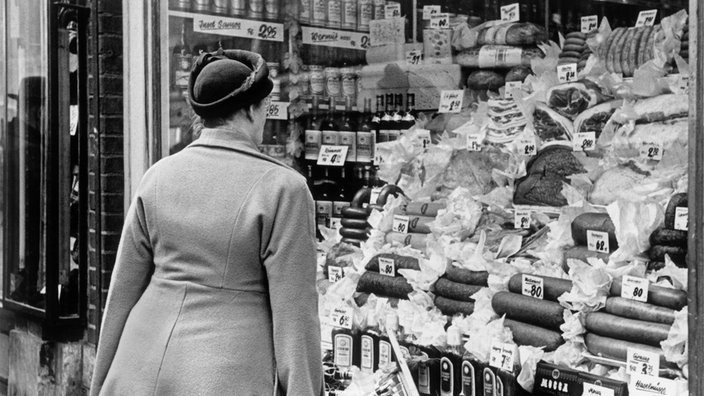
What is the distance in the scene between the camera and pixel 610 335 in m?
4.89

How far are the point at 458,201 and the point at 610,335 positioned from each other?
137cm

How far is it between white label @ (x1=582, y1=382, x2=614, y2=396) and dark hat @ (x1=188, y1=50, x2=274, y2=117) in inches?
80.4

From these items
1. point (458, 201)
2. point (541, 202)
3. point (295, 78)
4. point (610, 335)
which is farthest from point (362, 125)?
point (610, 335)

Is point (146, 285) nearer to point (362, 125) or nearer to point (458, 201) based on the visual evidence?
point (458, 201)

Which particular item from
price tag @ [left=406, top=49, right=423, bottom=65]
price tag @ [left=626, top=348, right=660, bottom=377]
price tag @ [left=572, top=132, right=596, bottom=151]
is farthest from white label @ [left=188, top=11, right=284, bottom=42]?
price tag @ [left=626, top=348, right=660, bottom=377]

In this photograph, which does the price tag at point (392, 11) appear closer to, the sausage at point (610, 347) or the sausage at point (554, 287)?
the sausage at point (554, 287)

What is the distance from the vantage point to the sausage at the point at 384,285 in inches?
240

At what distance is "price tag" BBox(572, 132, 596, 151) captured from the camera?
545 centimetres

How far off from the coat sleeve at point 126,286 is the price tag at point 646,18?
280 centimetres

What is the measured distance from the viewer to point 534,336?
524 centimetres

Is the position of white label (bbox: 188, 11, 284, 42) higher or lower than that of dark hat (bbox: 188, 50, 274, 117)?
higher

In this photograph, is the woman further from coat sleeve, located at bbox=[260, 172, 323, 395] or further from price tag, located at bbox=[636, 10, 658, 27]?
price tag, located at bbox=[636, 10, 658, 27]

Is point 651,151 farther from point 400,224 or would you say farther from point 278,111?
point 278,111

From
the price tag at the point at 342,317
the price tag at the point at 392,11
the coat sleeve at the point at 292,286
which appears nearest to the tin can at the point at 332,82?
the price tag at the point at 392,11
